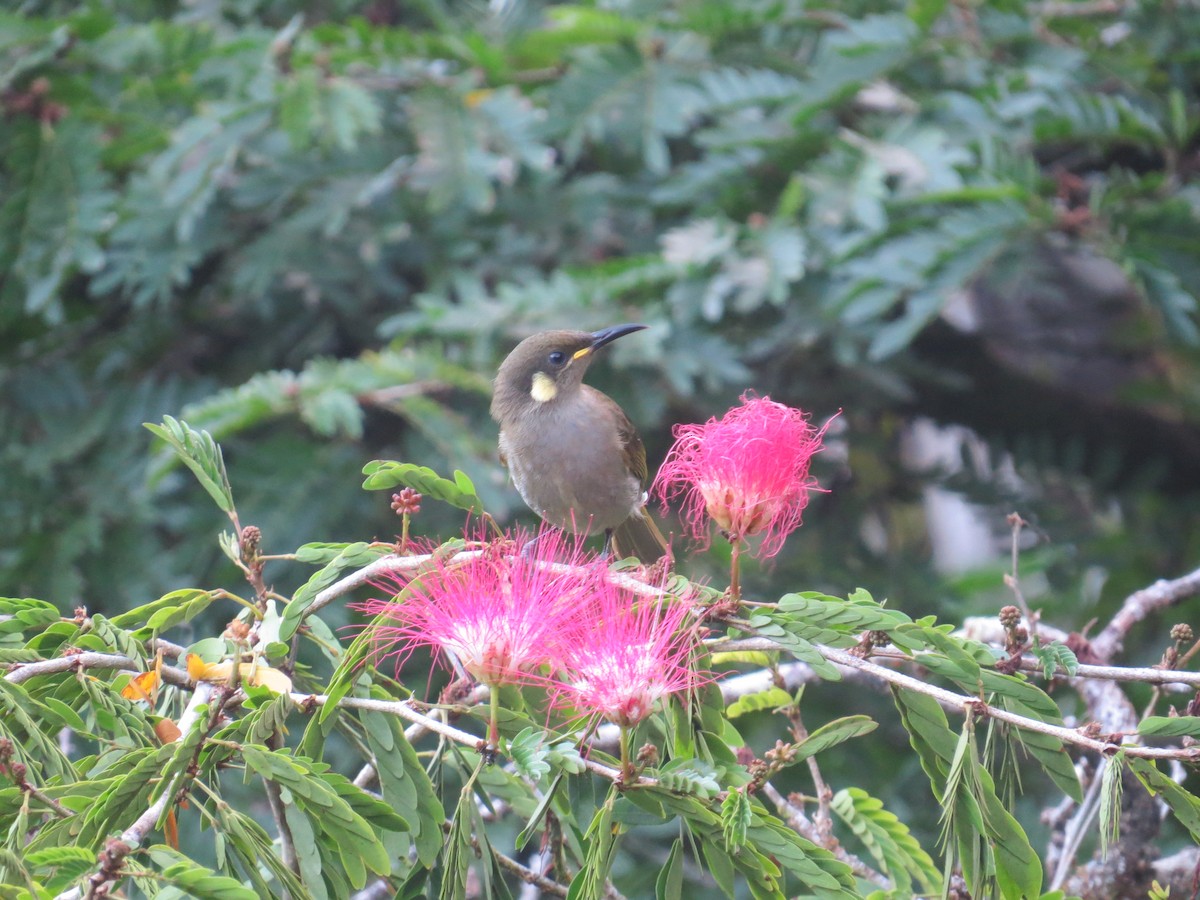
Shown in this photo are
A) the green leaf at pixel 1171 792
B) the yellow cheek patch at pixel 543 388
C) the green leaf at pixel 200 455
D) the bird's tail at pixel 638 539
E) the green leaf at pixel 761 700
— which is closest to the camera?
the green leaf at pixel 1171 792

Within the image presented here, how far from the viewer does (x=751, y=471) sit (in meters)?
2.22

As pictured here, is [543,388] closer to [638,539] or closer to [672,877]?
[638,539]

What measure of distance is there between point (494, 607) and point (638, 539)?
8.68 ft

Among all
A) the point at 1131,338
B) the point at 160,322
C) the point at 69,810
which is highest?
the point at 69,810

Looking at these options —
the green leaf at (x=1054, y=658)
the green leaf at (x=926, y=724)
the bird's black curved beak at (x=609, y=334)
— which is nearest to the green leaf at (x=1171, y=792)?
the green leaf at (x=1054, y=658)

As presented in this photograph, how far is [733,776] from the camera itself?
80.7 inches

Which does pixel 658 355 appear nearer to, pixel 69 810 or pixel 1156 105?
pixel 1156 105

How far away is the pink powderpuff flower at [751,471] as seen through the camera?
7.25 feet

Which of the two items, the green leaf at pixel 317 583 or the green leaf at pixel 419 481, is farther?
the green leaf at pixel 419 481

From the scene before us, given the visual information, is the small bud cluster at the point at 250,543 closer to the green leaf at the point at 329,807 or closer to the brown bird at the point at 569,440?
the green leaf at the point at 329,807

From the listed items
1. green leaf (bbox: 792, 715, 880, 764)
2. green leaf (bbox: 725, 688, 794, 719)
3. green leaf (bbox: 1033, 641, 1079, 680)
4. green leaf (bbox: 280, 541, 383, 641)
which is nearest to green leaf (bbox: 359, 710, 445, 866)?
green leaf (bbox: 280, 541, 383, 641)

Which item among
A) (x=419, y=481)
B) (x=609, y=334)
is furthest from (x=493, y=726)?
(x=609, y=334)

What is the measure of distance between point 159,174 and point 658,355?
218 cm


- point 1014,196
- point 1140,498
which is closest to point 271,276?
point 1014,196
